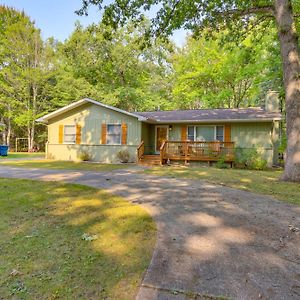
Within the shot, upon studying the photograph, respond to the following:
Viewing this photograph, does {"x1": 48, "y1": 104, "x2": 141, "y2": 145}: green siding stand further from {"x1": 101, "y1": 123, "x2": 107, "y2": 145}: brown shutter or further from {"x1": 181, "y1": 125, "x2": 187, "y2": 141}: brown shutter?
{"x1": 181, "y1": 125, "x2": 187, "y2": 141}: brown shutter

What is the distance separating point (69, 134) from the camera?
659 inches

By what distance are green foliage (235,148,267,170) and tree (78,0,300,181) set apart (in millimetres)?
4026

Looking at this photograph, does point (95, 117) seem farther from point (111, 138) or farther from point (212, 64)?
point (212, 64)

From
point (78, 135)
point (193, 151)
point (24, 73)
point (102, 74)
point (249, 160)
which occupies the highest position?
point (102, 74)

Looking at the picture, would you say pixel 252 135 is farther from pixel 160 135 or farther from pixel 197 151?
pixel 160 135

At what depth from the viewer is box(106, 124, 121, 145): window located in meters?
15.7

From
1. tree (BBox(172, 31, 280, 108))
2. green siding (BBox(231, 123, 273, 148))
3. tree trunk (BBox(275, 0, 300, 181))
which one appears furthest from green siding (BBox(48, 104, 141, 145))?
tree (BBox(172, 31, 280, 108))

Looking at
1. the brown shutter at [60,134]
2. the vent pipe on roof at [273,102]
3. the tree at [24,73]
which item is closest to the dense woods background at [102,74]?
the tree at [24,73]

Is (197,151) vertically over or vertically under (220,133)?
under

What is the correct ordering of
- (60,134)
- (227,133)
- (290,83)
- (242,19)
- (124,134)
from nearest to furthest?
1. (290,83)
2. (242,19)
3. (227,133)
4. (124,134)
5. (60,134)

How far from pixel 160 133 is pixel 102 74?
1417cm

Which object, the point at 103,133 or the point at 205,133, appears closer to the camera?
the point at 205,133

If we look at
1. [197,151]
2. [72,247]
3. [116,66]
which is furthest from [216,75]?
[72,247]

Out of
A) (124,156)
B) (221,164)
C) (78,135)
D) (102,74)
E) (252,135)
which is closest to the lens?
(221,164)
